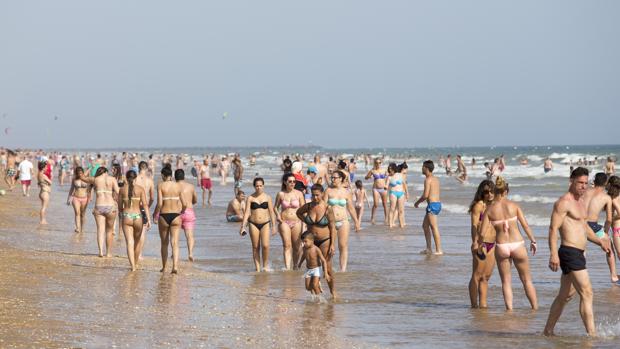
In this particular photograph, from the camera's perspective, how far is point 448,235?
66.7 ft

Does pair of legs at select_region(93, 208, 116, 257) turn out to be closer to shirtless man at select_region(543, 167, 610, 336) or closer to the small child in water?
the small child in water

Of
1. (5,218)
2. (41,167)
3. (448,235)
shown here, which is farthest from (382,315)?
(5,218)

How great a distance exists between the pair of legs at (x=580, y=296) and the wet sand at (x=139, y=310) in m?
1.91

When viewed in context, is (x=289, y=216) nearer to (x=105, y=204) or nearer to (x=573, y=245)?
(x=105, y=204)

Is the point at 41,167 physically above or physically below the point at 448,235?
above

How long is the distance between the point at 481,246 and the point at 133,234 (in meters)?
5.67

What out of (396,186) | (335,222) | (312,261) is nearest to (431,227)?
(335,222)

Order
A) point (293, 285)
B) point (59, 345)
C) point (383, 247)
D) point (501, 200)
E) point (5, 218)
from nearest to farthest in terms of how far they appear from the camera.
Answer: point (59, 345) → point (501, 200) → point (293, 285) → point (383, 247) → point (5, 218)

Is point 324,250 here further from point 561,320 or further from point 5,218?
point 5,218

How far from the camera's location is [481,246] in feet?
32.8

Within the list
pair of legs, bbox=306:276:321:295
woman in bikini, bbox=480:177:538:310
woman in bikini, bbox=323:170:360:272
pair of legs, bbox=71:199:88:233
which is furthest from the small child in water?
pair of legs, bbox=71:199:88:233

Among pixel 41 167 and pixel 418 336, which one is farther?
pixel 41 167

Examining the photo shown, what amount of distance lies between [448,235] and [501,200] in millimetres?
10672

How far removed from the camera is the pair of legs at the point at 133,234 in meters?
13.3
